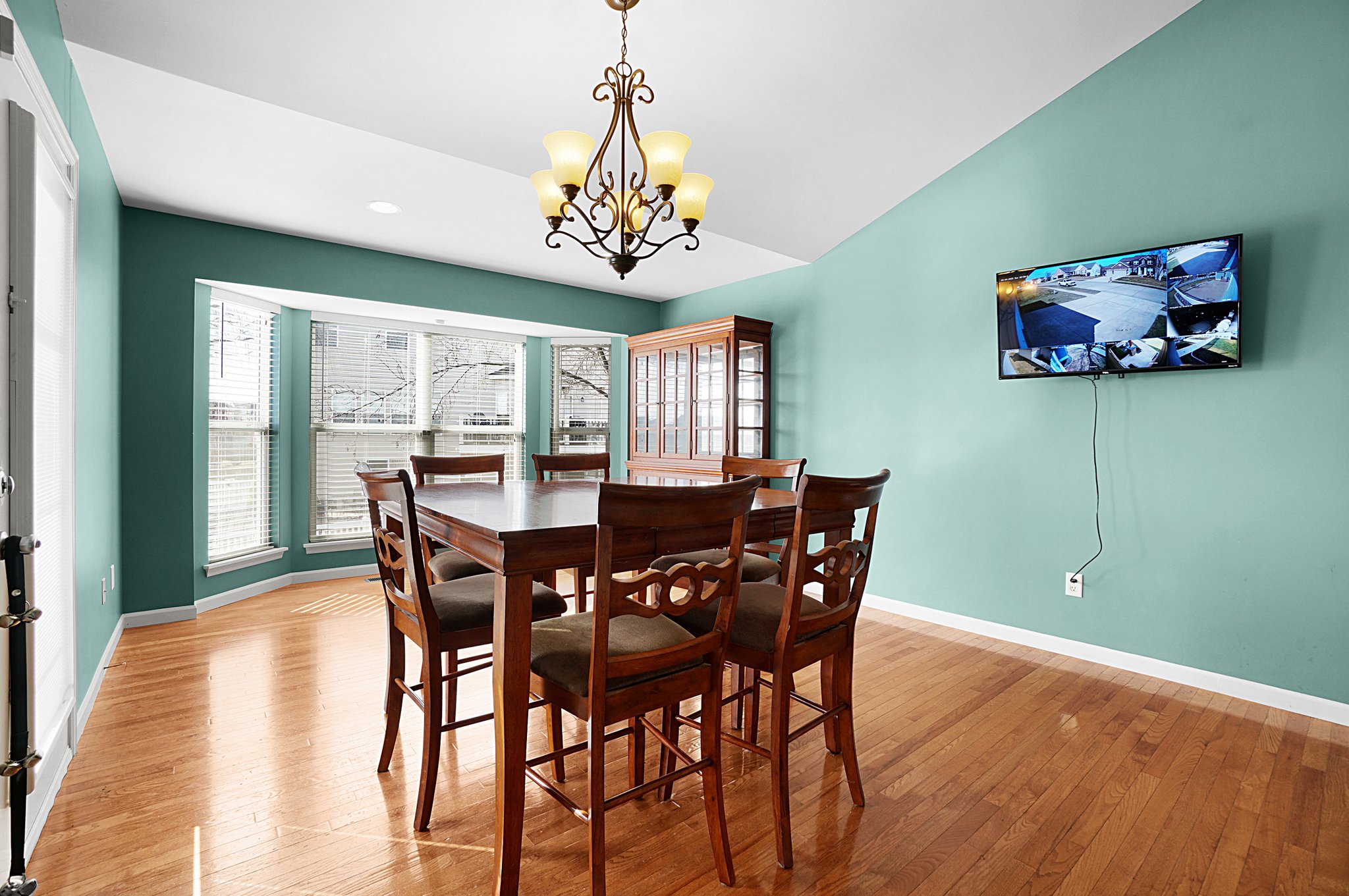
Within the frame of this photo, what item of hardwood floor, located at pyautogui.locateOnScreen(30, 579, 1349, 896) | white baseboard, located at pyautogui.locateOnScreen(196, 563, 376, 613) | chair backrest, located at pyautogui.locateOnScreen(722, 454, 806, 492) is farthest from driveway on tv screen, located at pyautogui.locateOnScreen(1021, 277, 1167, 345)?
white baseboard, located at pyautogui.locateOnScreen(196, 563, 376, 613)

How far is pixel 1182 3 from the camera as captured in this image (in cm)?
296

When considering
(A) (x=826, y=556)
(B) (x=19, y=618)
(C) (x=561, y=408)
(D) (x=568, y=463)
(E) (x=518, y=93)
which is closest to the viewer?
(B) (x=19, y=618)

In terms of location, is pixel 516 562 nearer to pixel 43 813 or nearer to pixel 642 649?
pixel 642 649

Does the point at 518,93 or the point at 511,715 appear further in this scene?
the point at 518,93

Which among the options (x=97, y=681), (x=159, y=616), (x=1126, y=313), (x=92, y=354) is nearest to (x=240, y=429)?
(x=159, y=616)

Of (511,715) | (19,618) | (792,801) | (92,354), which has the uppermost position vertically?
(92,354)

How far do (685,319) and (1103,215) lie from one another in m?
3.30

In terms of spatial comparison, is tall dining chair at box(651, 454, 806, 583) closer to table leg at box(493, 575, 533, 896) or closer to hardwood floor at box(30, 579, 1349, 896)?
hardwood floor at box(30, 579, 1349, 896)

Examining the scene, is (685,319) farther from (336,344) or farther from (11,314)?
(11,314)

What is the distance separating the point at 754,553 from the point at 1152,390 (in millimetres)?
2075

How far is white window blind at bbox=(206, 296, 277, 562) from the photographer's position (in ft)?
13.6

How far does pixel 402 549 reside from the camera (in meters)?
1.88

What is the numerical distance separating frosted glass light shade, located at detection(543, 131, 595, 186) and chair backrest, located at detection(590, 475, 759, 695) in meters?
1.22

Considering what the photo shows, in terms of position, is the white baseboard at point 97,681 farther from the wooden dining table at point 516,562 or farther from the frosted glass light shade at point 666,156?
the frosted glass light shade at point 666,156
